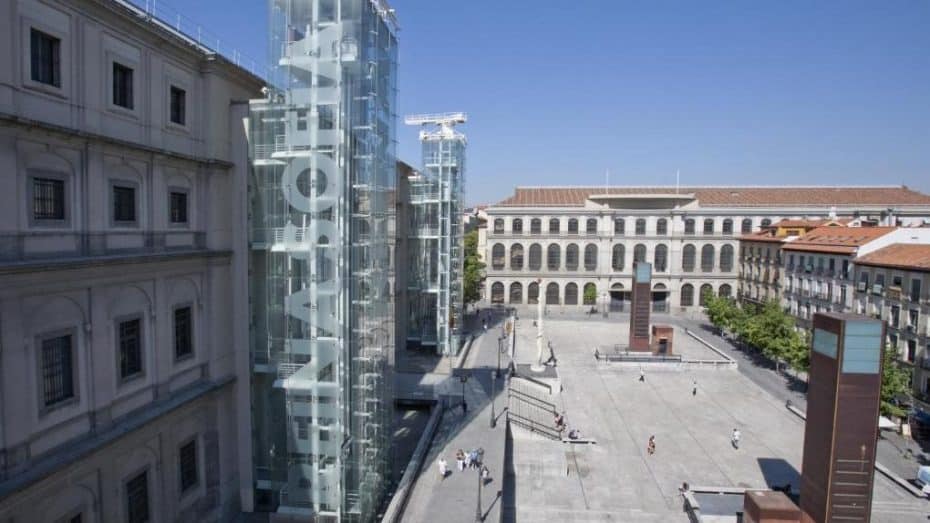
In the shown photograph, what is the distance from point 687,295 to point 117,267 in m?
67.4

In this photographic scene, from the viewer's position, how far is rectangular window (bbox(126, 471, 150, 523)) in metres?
14.9

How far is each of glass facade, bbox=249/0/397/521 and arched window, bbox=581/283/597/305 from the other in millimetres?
53426

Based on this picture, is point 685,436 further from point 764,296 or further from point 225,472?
point 764,296

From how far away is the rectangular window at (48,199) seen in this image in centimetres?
1186

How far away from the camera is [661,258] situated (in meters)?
69.7

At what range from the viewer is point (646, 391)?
→ 123 feet

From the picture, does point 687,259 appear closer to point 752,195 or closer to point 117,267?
point 752,195

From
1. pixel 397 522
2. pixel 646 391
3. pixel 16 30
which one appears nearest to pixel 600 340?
pixel 646 391

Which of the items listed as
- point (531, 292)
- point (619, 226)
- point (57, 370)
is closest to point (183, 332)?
point (57, 370)

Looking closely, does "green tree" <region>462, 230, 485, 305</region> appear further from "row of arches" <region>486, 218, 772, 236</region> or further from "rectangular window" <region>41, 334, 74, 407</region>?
"rectangular window" <region>41, 334, 74, 407</region>

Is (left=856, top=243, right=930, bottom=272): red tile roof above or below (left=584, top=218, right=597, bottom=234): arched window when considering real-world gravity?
below

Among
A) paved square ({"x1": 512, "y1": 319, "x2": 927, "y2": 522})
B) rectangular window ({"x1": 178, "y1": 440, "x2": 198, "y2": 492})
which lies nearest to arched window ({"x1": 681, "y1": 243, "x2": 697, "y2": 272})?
paved square ({"x1": 512, "y1": 319, "x2": 927, "y2": 522})

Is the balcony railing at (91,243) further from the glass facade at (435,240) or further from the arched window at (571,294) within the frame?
the arched window at (571,294)

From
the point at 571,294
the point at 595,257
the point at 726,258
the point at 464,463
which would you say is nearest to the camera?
the point at 464,463
